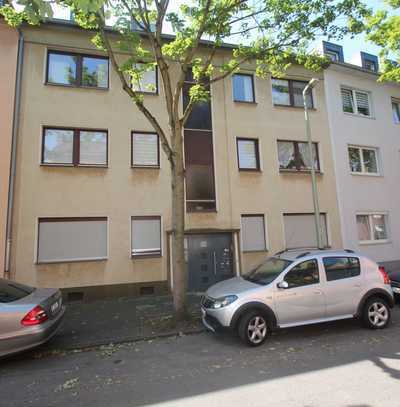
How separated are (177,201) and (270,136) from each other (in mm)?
7109

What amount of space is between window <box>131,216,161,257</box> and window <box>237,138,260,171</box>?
4.30m

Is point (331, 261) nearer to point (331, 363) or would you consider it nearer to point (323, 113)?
point (331, 363)

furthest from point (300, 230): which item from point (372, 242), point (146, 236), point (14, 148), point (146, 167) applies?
point (14, 148)

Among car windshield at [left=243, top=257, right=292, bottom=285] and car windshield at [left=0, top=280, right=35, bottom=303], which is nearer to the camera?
car windshield at [left=0, top=280, right=35, bottom=303]

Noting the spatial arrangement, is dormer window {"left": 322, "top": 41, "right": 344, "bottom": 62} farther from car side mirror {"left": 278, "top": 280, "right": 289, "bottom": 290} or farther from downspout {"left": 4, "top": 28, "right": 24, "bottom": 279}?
car side mirror {"left": 278, "top": 280, "right": 289, "bottom": 290}

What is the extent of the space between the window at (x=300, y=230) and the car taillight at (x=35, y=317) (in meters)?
9.49

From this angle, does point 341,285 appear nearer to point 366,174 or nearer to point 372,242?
point 372,242

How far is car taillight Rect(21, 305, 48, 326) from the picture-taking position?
16.0 ft

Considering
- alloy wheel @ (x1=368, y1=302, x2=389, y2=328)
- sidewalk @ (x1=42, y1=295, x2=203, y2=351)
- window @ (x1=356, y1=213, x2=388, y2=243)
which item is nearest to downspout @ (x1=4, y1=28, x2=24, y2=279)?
sidewalk @ (x1=42, y1=295, x2=203, y2=351)

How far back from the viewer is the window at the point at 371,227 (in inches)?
532

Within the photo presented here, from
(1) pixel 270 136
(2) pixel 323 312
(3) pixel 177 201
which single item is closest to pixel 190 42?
(3) pixel 177 201

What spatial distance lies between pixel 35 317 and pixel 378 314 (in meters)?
6.60

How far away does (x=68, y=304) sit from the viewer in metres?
9.44

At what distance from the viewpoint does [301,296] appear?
5.80m
